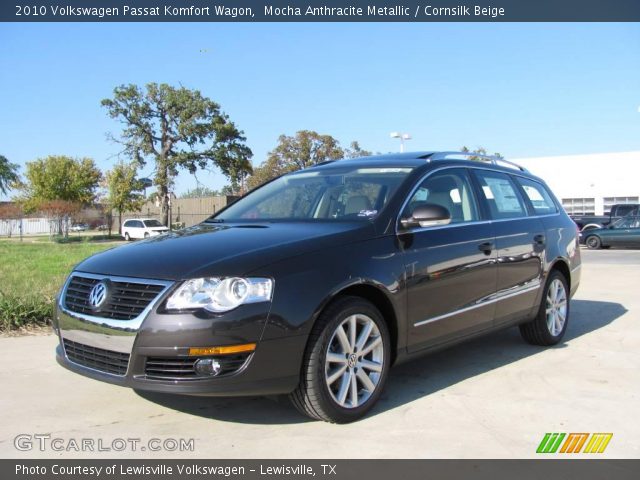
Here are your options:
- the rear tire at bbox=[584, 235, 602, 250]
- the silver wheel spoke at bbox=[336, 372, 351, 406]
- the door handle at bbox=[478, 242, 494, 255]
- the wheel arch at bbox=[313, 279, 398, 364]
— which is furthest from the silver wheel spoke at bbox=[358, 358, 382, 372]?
the rear tire at bbox=[584, 235, 602, 250]

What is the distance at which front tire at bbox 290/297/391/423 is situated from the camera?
11.7 feet

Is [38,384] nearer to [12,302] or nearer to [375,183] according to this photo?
[12,302]

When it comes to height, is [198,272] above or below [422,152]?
below

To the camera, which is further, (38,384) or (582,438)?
(38,384)

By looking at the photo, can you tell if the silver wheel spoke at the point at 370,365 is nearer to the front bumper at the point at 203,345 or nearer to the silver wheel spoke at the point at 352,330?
the silver wheel spoke at the point at 352,330

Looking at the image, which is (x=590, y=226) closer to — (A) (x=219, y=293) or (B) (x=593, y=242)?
(B) (x=593, y=242)

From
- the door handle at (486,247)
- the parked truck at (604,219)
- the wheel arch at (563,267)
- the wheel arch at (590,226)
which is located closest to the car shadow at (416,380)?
the wheel arch at (563,267)

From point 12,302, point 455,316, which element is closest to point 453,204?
point 455,316

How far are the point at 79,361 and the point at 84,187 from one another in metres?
49.9

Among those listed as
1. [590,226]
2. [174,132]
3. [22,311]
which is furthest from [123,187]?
[22,311]

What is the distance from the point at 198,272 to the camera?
3.40 meters

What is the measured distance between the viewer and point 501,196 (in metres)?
5.49

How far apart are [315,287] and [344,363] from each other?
1.82 ft

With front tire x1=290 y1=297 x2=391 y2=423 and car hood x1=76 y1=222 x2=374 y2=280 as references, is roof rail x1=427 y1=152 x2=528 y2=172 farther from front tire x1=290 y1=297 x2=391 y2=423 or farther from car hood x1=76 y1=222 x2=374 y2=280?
front tire x1=290 y1=297 x2=391 y2=423
